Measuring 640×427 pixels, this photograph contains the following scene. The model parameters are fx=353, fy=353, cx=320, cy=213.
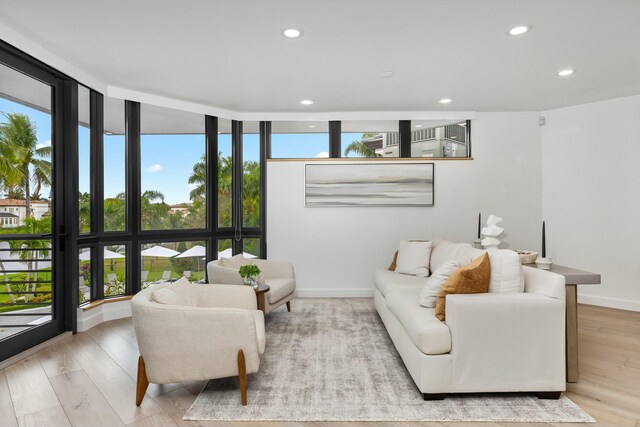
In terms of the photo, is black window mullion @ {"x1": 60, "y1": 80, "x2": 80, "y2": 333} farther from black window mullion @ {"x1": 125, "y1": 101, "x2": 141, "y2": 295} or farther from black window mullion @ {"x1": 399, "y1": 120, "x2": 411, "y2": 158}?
black window mullion @ {"x1": 399, "y1": 120, "x2": 411, "y2": 158}

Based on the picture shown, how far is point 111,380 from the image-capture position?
2568 mm

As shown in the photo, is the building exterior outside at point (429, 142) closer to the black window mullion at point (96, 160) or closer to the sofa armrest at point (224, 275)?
the sofa armrest at point (224, 275)

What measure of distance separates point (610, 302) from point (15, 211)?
6531 mm

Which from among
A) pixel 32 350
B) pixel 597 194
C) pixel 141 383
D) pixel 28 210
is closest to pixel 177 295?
pixel 141 383

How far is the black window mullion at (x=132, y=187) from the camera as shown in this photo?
422 centimetres

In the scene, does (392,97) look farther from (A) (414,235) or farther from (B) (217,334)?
(B) (217,334)

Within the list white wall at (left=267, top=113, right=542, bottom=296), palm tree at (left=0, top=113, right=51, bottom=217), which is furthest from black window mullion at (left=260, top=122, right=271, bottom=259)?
palm tree at (left=0, top=113, right=51, bottom=217)

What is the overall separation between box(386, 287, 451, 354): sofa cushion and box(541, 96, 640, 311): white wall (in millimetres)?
3209

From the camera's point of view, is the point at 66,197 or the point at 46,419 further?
the point at 66,197

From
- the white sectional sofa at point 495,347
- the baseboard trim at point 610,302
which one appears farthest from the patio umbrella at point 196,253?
the baseboard trim at point 610,302

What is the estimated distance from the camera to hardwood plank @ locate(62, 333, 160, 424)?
2176 mm

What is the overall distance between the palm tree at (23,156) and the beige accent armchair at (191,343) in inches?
72.8

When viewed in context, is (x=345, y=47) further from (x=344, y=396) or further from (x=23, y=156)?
(x=23, y=156)

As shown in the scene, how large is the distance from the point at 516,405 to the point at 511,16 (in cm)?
265
